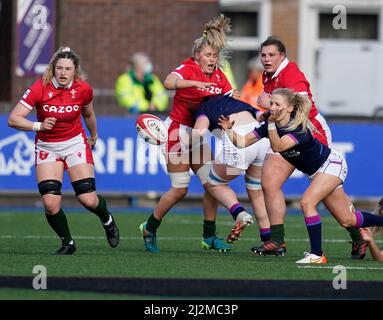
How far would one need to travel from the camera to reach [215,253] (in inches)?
486

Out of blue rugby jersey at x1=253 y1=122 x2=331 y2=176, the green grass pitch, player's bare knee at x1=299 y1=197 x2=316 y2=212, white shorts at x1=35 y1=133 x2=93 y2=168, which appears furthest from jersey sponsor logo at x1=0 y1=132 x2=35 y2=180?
player's bare knee at x1=299 y1=197 x2=316 y2=212

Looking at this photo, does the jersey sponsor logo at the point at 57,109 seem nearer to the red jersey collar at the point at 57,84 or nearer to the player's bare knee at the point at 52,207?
the red jersey collar at the point at 57,84

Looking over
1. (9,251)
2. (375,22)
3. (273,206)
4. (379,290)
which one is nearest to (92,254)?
(9,251)

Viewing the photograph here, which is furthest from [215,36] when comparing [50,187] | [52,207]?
[52,207]

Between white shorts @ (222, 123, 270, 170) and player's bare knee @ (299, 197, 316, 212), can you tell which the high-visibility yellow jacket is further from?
player's bare knee @ (299, 197, 316, 212)

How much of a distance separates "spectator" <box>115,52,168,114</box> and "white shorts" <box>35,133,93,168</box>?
9057 millimetres

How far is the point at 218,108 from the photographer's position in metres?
12.1

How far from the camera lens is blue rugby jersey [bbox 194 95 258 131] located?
12.1 m

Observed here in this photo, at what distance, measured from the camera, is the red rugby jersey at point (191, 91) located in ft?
40.3

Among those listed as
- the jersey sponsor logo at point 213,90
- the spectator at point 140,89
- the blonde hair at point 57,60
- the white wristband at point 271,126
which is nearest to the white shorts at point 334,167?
the white wristband at point 271,126

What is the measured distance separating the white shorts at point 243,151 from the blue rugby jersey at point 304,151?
2.50ft
